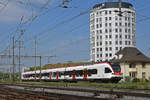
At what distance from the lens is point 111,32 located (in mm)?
112062

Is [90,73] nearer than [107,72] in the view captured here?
No

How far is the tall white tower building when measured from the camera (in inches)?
4338

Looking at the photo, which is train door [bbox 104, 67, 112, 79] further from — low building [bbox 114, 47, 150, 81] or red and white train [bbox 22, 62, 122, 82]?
low building [bbox 114, 47, 150, 81]

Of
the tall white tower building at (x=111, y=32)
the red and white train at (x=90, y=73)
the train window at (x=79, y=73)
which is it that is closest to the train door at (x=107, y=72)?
the red and white train at (x=90, y=73)

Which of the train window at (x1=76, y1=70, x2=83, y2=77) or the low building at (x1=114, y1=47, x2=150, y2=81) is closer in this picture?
the train window at (x1=76, y1=70, x2=83, y2=77)

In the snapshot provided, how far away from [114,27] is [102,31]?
5.26 metres

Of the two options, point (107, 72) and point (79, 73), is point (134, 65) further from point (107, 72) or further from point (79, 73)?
point (107, 72)

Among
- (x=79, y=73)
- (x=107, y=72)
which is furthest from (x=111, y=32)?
(x=107, y=72)

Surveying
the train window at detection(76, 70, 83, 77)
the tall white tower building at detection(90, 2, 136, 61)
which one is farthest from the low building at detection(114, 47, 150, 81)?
the tall white tower building at detection(90, 2, 136, 61)

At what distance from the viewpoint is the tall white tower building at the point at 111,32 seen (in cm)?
11019

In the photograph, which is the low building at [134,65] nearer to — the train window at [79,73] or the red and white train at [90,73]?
the red and white train at [90,73]

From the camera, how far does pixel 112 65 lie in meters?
35.8

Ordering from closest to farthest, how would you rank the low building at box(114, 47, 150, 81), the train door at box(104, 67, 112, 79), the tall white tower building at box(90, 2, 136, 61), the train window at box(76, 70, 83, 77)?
1. the train door at box(104, 67, 112, 79)
2. the train window at box(76, 70, 83, 77)
3. the low building at box(114, 47, 150, 81)
4. the tall white tower building at box(90, 2, 136, 61)

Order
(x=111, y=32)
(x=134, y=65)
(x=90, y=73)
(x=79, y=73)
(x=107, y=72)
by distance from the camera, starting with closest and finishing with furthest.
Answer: (x=107, y=72), (x=90, y=73), (x=79, y=73), (x=134, y=65), (x=111, y=32)
